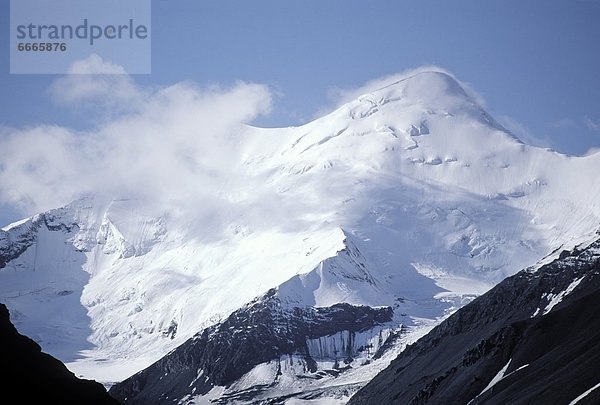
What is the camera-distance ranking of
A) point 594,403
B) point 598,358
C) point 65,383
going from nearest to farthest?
1. point 65,383
2. point 594,403
3. point 598,358

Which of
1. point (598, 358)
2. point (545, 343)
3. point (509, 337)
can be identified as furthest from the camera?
point (509, 337)

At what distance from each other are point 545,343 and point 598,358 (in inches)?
1101

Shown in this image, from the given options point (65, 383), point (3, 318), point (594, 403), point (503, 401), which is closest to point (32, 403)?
point (65, 383)

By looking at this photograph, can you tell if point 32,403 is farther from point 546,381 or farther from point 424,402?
point 424,402

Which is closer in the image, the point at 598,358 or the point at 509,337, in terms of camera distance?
the point at 598,358

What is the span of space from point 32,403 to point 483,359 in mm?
135899

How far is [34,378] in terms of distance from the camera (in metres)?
76.8

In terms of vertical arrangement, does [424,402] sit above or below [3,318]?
below

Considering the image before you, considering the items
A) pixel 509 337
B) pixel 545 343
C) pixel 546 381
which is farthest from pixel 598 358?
pixel 509 337

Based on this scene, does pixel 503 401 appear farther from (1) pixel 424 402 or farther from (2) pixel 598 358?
(1) pixel 424 402

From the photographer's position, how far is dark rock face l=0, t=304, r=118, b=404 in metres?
74.7

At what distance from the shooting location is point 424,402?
19788cm

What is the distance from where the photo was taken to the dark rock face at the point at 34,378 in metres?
74.7

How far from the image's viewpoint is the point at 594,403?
5364 inches
